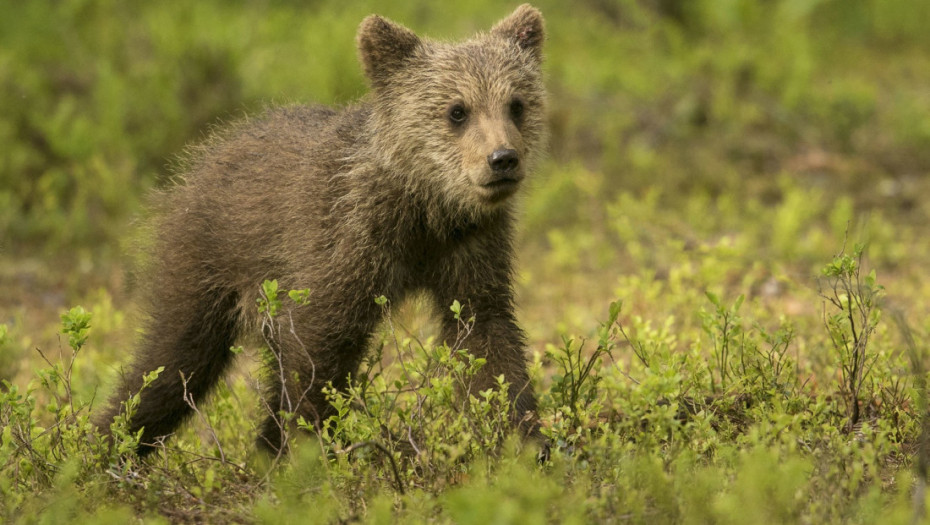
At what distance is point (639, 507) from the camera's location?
13.0 ft

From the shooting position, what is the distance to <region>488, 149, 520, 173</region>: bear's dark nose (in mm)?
5508

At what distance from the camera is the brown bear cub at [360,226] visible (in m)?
5.55

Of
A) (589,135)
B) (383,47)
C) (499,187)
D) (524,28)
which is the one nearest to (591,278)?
(589,135)

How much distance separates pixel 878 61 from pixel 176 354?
494 inches

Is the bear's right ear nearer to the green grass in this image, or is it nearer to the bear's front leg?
the bear's front leg

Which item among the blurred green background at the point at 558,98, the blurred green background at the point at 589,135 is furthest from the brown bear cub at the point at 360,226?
the blurred green background at the point at 558,98

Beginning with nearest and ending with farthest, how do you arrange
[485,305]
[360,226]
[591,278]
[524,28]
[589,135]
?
[360,226]
[485,305]
[524,28]
[591,278]
[589,135]

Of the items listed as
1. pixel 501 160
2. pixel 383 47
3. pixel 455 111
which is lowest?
pixel 501 160

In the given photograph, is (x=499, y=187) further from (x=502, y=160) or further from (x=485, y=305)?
(x=485, y=305)

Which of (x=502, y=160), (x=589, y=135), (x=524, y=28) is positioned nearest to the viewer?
(x=502, y=160)

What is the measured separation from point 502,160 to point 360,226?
782 millimetres

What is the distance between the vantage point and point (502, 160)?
5.52 metres

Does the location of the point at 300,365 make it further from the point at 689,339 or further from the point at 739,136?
the point at 739,136

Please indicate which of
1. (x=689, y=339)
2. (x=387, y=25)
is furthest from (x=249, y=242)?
(x=689, y=339)
